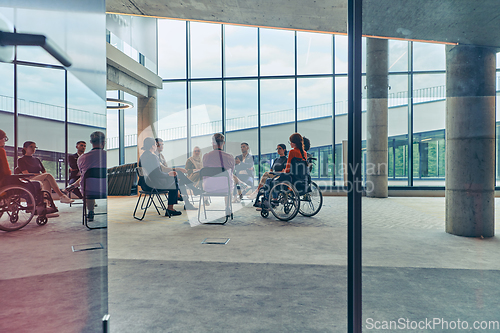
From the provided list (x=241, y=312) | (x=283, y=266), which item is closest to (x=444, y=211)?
(x=283, y=266)

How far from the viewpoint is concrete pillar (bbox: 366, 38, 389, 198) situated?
354 inches

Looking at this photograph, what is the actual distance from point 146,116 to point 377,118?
25.7 feet

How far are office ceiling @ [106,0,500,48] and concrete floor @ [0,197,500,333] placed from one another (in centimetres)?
196

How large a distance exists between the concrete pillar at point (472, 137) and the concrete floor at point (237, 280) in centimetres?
33

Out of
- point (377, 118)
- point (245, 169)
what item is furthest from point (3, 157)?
point (377, 118)

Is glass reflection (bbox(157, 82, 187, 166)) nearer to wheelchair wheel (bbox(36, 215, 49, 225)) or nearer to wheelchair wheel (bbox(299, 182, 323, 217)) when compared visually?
wheelchair wheel (bbox(36, 215, 49, 225))

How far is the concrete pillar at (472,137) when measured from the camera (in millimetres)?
3777

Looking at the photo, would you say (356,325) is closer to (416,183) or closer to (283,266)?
(283,266)

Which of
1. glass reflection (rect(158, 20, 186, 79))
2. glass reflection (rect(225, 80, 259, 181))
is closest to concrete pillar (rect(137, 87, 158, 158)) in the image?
glass reflection (rect(158, 20, 186, 79))

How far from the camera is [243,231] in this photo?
173 inches

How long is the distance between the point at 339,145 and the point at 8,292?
943cm

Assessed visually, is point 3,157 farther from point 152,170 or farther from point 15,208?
point 152,170

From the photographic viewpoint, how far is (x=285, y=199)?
17.2 ft

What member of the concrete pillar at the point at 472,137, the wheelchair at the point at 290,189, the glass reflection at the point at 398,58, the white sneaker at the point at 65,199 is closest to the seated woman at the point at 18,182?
the white sneaker at the point at 65,199
